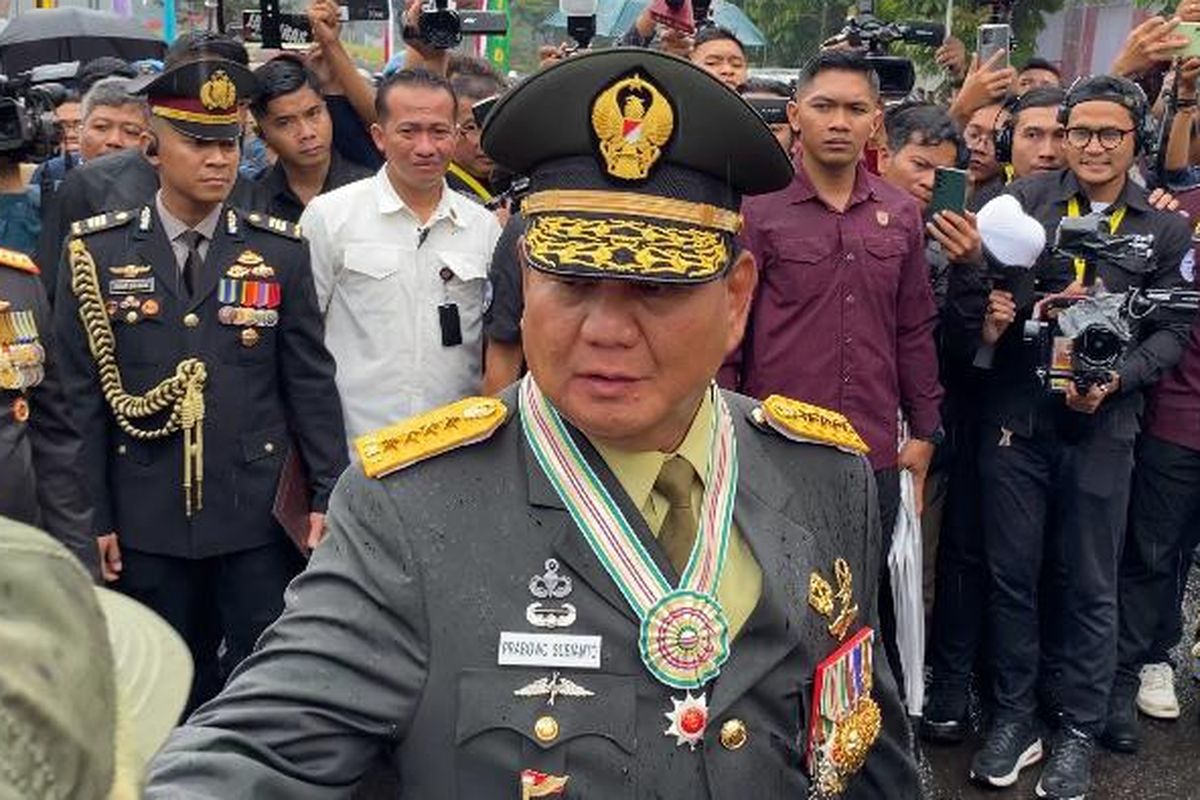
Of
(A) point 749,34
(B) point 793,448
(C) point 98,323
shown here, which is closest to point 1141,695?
(B) point 793,448

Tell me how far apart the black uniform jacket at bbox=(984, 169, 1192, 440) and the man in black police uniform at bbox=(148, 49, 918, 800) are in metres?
2.56

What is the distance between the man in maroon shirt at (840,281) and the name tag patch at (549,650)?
2.42 m

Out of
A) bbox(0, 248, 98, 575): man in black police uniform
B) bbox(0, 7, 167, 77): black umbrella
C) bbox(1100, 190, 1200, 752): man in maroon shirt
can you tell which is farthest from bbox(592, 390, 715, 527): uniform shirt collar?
bbox(0, 7, 167, 77): black umbrella

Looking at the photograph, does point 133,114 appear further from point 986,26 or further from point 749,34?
point 749,34

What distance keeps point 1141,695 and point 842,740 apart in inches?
136

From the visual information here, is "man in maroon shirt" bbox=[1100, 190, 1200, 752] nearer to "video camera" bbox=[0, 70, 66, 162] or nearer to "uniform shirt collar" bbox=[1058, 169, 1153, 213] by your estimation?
"uniform shirt collar" bbox=[1058, 169, 1153, 213]

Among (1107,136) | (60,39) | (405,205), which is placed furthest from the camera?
(60,39)

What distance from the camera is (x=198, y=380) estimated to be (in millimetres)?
3652

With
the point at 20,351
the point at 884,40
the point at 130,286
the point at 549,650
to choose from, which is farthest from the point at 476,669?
the point at 884,40

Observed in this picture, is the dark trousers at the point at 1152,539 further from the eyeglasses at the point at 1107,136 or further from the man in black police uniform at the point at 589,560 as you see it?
the man in black police uniform at the point at 589,560

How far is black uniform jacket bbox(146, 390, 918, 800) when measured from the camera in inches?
61.6

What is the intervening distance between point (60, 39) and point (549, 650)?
389 inches

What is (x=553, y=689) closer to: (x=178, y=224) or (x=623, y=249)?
(x=623, y=249)

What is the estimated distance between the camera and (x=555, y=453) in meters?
1.74
